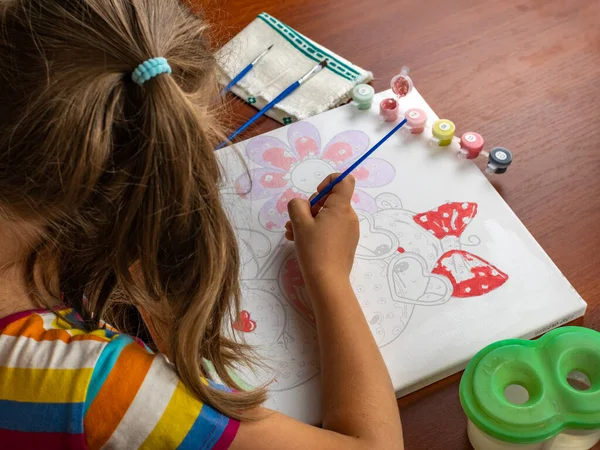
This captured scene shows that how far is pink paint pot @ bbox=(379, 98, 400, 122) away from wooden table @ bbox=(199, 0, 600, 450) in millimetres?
49

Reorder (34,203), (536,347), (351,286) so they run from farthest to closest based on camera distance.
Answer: (351,286)
(536,347)
(34,203)

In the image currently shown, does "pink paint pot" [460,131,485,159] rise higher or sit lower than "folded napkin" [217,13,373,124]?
lower

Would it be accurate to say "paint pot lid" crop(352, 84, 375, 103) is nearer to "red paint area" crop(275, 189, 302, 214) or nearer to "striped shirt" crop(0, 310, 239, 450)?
"red paint area" crop(275, 189, 302, 214)

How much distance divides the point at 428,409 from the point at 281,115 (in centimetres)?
45

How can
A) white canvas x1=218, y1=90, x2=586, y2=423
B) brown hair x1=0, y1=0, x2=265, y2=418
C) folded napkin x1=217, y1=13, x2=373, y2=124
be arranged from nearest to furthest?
1. brown hair x1=0, y1=0, x2=265, y2=418
2. white canvas x1=218, y1=90, x2=586, y2=423
3. folded napkin x1=217, y1=13, x2=373, y2=124

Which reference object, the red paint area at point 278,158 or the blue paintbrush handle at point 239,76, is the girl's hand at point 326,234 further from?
the blue paintbrush handle at point 239,76

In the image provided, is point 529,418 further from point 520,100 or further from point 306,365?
point 520,100

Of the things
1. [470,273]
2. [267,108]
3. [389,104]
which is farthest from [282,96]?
[470,273]

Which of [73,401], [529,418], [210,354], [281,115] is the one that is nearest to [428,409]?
[529,418]

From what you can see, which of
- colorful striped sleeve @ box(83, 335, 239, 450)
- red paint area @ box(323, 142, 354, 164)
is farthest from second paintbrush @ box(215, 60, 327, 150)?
colorful striped sleeve @ box(83, 335, 239, 450)

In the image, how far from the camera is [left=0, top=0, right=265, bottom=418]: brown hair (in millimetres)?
415

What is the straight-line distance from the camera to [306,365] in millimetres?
644

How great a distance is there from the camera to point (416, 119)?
81 cm

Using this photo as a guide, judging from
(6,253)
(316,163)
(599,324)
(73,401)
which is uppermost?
(6,253)
